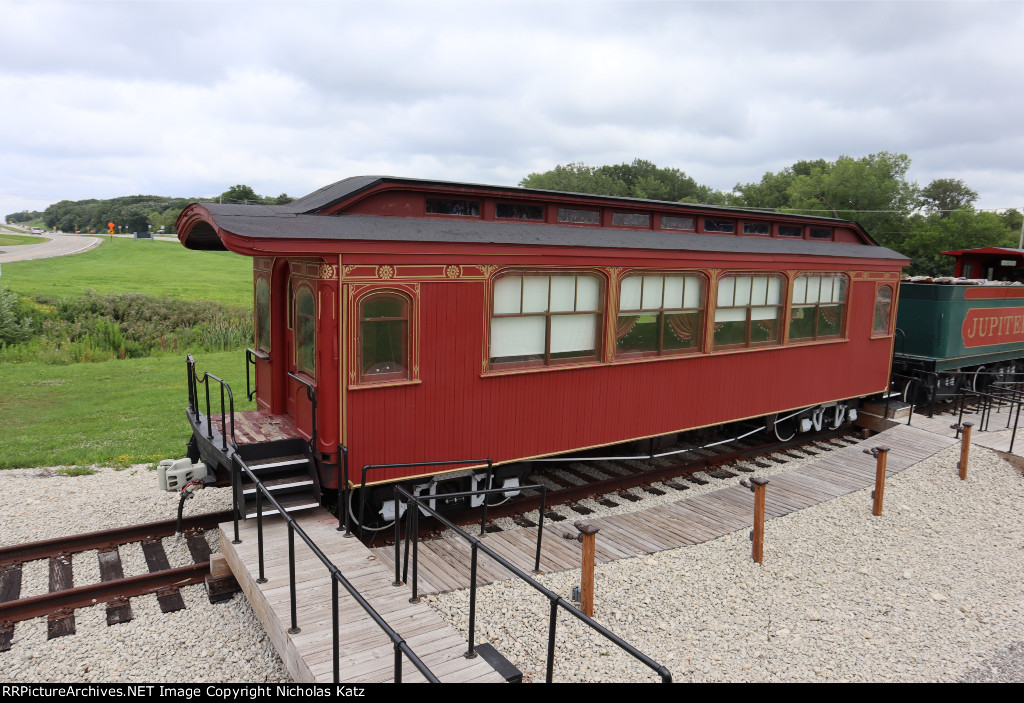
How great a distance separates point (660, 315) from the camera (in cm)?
909

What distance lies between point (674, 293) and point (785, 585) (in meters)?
3.97

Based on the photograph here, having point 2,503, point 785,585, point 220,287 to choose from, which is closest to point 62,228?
point 220,287

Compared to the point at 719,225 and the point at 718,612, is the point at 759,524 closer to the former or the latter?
the point at 718,612

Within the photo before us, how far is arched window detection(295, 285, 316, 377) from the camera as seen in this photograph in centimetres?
718

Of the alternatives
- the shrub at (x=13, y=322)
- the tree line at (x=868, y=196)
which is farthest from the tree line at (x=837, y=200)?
the shrub at (x=13, y=322)

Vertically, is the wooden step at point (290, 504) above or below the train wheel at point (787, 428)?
above

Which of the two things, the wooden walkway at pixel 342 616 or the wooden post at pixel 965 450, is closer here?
the wooden walkway at pixel 342 616

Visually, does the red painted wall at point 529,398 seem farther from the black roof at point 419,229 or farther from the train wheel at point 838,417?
the train wheel at point 838,417

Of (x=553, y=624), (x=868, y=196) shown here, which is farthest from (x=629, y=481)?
(x=868, y=196)

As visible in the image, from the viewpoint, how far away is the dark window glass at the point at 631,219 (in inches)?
362

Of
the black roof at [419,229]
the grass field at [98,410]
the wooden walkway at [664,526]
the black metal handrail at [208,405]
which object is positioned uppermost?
the black roof at [419,229]

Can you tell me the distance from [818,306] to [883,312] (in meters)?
2.45

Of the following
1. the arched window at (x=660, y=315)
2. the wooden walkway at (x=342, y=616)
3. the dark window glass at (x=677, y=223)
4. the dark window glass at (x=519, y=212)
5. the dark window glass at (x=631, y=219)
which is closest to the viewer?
the wooden walkway at (x=342, y=616)

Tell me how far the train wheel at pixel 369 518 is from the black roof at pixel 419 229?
2672mm
